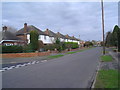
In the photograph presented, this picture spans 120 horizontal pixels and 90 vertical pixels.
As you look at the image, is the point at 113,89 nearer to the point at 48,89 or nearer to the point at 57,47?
the point at 48,89

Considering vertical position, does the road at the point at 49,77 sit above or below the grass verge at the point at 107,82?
below

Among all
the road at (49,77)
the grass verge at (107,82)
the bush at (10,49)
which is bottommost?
the road at (49,77)

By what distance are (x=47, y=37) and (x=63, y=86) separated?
140 feet

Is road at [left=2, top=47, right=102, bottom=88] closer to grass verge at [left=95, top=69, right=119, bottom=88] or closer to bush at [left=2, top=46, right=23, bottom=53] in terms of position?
grass verge at [left=95, top=69, right=119, bottom=88]

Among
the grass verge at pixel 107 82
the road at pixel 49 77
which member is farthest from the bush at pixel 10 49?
the grass verge at pixel 107 82

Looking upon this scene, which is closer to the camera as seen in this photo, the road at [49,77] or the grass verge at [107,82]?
the grass verge at [107,82]

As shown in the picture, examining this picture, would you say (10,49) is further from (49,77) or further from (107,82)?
(107,82)

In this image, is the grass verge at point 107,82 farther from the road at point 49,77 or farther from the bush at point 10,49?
the bush at point 10,49

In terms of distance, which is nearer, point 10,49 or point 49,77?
point 49,77

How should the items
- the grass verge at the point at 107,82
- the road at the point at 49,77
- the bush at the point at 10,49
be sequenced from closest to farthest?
the grass verge at the point at 107,82 → the road at the point at 49,77 → the bush at the point at 10,49

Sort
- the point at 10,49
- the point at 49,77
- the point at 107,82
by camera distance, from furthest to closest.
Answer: the point at 10,49
the point at 49,77
the point at 107,82

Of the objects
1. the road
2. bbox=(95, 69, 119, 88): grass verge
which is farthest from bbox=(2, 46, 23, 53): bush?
bbox=(95, 69, 119, 88): grass verge

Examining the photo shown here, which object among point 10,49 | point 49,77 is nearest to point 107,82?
point 49,77

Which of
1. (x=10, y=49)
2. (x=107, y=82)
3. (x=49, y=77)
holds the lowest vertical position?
(x=49, y=77)
